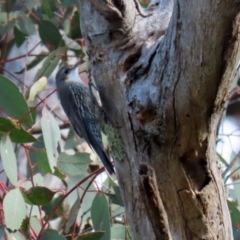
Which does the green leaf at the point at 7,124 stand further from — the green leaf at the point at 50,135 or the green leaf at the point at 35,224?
the green leaf at the point at 35,224

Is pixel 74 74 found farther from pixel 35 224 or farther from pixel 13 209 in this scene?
pixel 13 209

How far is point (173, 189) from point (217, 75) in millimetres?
346

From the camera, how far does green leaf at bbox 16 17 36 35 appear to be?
102 inches

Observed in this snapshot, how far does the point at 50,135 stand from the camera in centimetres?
195

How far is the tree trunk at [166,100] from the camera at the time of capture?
1278mm

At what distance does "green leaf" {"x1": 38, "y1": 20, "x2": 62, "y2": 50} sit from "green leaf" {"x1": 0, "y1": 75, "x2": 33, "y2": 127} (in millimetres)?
705

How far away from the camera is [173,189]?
1515 millimetres

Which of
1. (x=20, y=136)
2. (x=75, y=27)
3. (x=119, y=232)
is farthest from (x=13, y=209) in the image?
(x=75, y=27)

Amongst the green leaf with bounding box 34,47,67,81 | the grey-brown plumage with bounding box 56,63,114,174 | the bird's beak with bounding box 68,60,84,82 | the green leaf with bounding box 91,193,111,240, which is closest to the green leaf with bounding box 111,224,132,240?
the green leaf with bounding box 91,193,111,240

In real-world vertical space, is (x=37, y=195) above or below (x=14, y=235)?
above

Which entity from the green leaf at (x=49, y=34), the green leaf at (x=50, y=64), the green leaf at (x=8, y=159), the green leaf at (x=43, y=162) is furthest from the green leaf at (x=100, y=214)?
the green leaf at (x=49, y=34)

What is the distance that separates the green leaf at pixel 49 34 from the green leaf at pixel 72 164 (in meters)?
0.69

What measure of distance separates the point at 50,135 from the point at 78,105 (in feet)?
2.63

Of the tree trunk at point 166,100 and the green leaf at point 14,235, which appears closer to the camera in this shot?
the tree trunk at point 166,100
